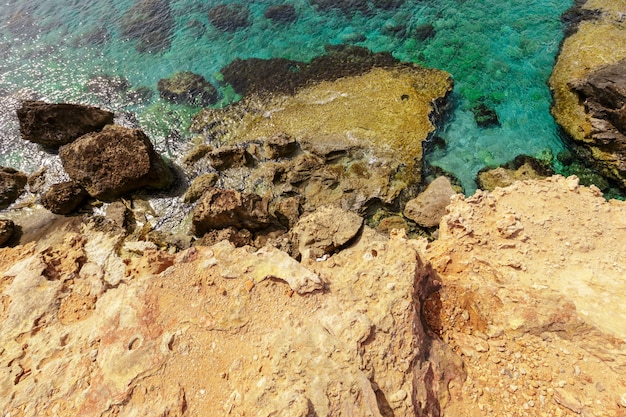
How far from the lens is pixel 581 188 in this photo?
12.6 meters

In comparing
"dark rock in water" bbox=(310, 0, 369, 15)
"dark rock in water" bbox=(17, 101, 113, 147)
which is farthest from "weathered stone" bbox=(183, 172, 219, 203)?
"dark rock in water" bbox=(310, 0, 369, 15)

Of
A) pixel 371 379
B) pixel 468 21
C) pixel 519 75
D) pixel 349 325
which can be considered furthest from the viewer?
pixel 468 21

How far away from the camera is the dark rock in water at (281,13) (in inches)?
1060

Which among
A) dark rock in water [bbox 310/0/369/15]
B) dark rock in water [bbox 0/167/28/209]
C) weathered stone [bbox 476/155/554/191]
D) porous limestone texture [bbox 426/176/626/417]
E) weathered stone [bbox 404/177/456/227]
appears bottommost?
weathered stone [bbox 476/155/554/191]

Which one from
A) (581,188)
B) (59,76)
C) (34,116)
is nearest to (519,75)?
(581,188)

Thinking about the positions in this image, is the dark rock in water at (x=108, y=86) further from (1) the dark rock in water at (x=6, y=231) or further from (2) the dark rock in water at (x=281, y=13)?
(2) the dark rock in water at (x=281, y=13)

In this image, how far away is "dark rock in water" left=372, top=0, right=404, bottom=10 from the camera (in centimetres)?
2662

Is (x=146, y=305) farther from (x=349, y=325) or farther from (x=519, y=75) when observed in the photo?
(x=519, y=75)

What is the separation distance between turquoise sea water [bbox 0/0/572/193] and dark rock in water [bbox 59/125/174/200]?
8.66ft

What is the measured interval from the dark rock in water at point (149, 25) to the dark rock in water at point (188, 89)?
4545 millimetres

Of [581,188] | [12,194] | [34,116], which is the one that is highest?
[34,116]

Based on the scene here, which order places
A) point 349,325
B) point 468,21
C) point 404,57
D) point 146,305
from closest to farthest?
point 349,325
point 146,305
point 404,57
point 468,21

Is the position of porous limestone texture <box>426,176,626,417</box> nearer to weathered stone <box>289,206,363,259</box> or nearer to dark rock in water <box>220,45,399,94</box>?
weathered stone <box>289,206,363,259</box>

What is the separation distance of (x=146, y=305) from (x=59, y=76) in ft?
78.2
